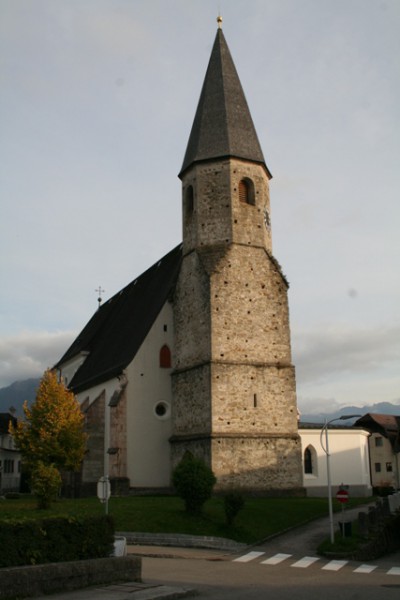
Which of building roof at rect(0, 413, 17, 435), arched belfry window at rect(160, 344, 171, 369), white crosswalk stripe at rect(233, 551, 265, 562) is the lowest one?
white crosswalk stripe at rect(233, 551, 265, 562)

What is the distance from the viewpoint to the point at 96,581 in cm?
1355

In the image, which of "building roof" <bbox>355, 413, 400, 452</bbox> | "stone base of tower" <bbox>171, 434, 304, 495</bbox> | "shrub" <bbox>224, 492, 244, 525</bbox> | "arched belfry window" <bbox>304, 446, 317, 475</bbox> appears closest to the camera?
"shrub" <bbox>224, 492, 244, 525</bbox>

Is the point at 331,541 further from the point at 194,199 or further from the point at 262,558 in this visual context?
the point at 194,199

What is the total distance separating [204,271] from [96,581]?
20.8 m

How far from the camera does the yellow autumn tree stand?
3312 cm

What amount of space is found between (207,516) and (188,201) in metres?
18.6

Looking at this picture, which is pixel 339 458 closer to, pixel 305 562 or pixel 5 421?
pixel 305 562

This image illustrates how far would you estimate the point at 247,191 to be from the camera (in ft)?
115

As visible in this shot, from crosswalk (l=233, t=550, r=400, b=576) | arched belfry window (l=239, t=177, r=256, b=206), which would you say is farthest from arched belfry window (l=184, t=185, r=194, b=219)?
crosswalk (l=233, t=550, r=400, b=576)

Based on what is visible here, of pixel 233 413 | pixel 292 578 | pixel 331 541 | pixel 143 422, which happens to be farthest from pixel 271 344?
pixel 292 578

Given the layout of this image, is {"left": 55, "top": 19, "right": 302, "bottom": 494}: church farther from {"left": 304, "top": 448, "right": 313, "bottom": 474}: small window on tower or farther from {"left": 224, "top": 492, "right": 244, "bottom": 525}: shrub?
{"left": 224, "top": 492, "right": 244, "bottom": 525}: shrub

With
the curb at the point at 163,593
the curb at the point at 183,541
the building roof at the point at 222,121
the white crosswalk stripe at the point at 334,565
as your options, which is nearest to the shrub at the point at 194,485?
the curb at the point at 183,541

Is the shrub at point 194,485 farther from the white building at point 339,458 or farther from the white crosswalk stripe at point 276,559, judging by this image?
the white building at point 339,458

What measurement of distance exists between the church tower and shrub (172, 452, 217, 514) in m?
5.44
